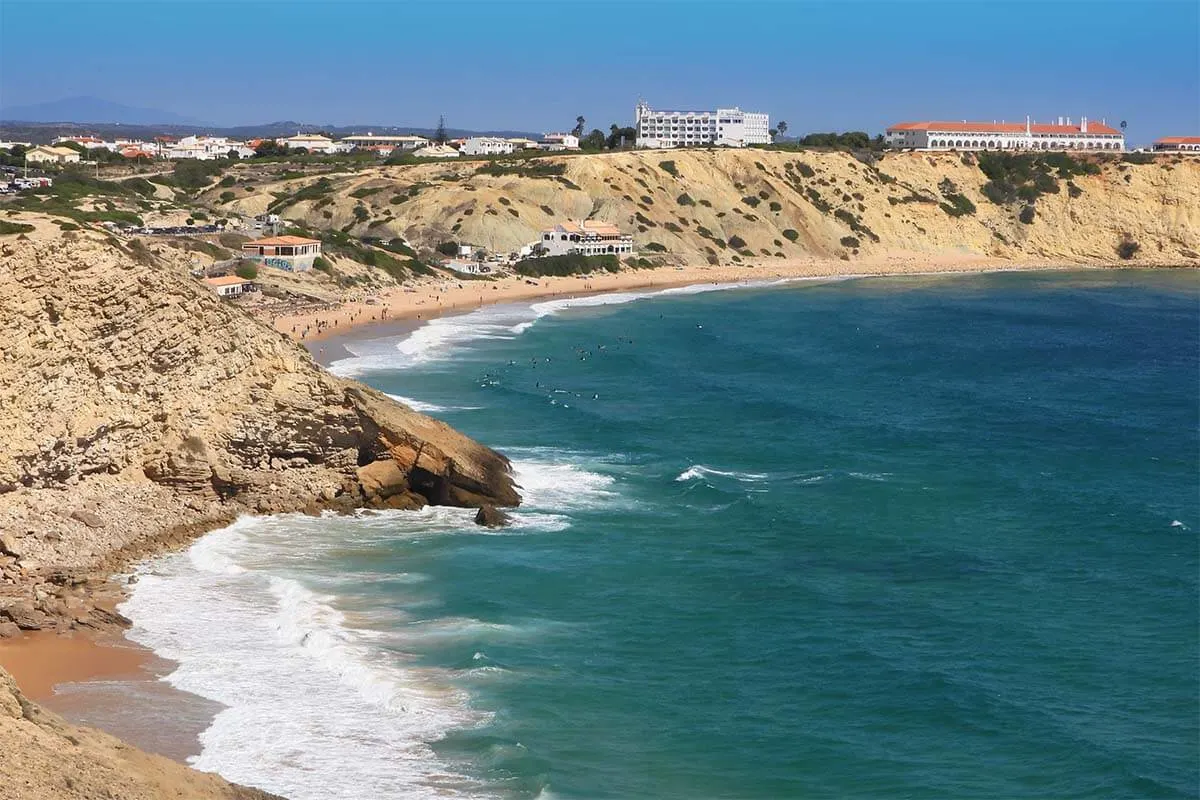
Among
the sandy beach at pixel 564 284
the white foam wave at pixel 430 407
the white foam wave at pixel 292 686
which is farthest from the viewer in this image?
the sandy beach at pixel 564 284

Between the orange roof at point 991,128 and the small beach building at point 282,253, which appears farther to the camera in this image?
the orange roof at point 991,128

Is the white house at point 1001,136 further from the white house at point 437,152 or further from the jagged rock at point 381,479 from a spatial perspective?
Result: the jagged rock at point 381,479

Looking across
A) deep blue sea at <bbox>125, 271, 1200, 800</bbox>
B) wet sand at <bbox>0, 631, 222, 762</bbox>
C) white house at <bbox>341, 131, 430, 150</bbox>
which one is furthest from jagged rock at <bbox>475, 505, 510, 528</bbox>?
white house at <bbox>341, 131, 430, 150</bbox>

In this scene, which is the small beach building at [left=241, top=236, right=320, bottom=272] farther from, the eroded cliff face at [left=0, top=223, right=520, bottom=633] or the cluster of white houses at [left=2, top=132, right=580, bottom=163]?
the cluster of white houses at [left=2, top=132, right=580, bottom=163]

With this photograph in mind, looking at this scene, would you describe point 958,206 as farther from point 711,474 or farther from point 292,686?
point 292,686

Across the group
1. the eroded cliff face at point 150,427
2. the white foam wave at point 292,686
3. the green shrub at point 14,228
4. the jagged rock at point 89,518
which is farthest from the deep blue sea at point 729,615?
the green shrub at point 14,228

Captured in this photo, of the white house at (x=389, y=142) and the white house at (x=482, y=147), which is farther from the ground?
the white house at (x=389, y=142)
